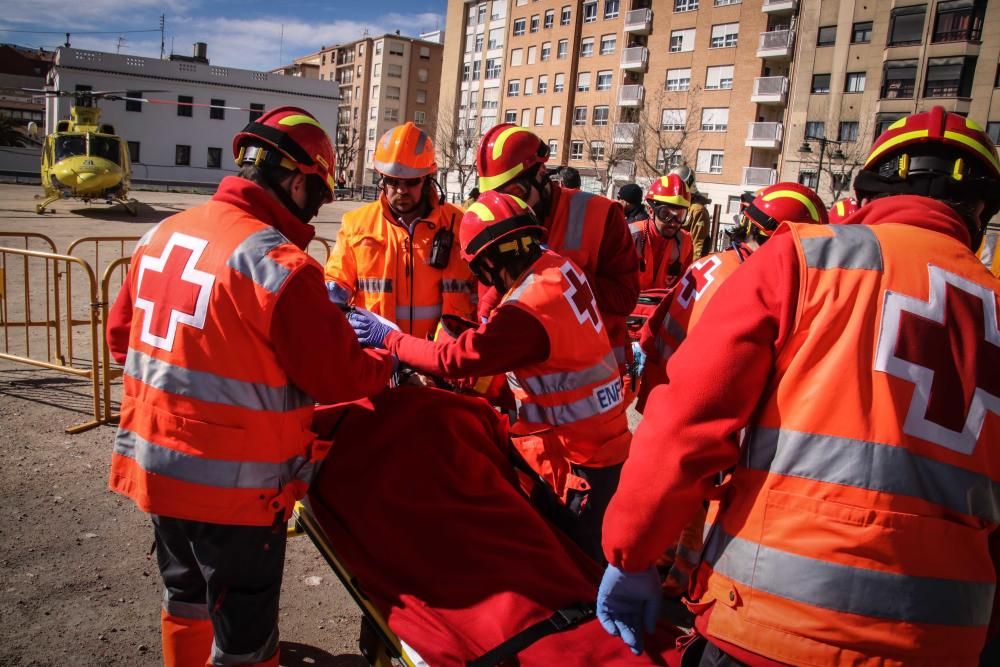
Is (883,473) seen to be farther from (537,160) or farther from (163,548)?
(537,160)

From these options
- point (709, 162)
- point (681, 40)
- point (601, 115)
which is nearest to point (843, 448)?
point (709, 162)

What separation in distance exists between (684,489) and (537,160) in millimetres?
2690

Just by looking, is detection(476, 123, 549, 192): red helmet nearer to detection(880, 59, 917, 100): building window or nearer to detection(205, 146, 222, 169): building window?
detection(880, 59, 917, 100): building window

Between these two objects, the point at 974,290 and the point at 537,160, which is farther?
the point at 537,160

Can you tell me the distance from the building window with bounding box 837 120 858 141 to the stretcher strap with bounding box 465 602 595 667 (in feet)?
138

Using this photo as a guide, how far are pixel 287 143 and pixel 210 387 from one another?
2.83 feet

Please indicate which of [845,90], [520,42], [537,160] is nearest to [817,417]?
[537,160]

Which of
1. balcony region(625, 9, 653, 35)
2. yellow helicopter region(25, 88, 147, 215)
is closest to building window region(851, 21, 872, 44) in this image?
balcony region(625, 9, 653, 35)

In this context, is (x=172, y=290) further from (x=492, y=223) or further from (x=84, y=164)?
(x=84, y=164)

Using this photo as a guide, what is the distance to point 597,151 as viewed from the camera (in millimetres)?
50875

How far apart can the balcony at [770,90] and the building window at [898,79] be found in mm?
5328

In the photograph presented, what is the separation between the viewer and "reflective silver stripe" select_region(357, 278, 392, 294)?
4.01 m

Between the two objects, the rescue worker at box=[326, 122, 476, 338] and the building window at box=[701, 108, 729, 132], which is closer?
the rescue worker at box=[326, 122, 476, 338]

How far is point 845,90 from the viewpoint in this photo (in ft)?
124
